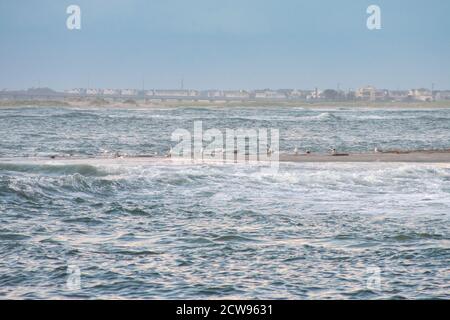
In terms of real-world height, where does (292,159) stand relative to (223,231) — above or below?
above

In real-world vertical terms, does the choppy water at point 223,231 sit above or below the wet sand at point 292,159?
below

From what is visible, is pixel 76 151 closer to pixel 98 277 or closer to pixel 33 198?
pixel 33 198

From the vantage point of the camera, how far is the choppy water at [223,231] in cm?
1278

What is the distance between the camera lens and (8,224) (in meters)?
18.0

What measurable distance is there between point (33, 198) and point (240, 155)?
15.8m

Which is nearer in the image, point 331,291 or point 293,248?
point 331,291

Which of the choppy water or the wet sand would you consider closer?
the choppy water

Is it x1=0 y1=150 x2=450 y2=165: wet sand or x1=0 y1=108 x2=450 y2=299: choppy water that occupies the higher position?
x1=0 y1=150 x2=450 y2=165: wet sand

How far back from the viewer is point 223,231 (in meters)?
17.2

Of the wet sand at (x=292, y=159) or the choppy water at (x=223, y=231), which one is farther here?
the wet sand at (x=292, y=159)

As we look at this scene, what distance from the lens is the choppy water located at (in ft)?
41.9

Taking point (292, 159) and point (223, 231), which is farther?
point (292, 159)
